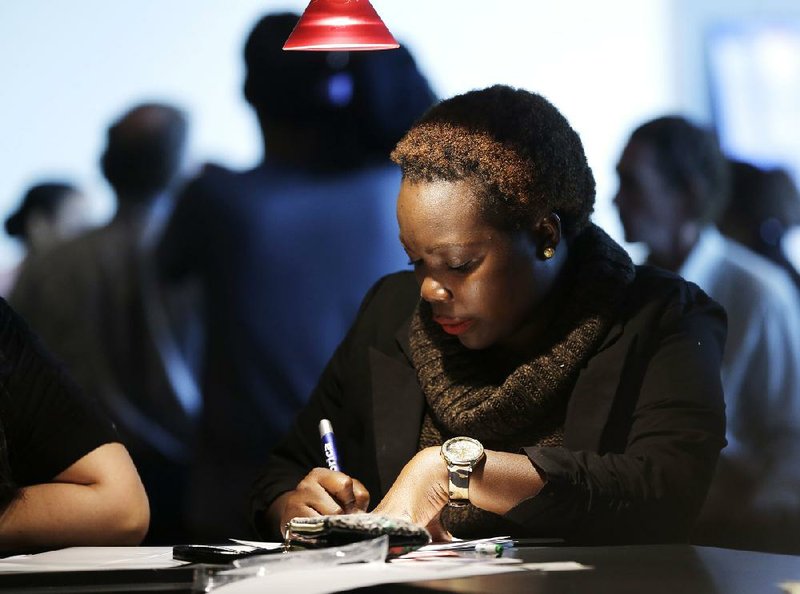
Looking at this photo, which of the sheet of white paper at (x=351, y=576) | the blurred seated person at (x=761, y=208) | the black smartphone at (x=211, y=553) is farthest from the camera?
the blurred seated person at (x=761, y=208)

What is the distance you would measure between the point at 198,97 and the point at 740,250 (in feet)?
5.97

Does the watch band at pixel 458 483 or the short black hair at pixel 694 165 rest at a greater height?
the short black hair at pixel 694 165

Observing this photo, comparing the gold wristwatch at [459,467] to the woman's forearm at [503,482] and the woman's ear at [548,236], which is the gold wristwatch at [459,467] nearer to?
the woman's forearm at [503,482]

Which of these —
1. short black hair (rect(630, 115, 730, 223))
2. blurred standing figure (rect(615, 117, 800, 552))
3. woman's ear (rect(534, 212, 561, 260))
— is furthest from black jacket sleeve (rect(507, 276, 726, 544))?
short black hair (rect(630, 115, 730, 223))

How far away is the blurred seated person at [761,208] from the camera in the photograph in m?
4.25

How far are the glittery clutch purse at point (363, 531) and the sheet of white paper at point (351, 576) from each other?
4 cm

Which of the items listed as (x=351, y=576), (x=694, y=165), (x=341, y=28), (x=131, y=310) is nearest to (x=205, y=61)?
(x=131, y=310)

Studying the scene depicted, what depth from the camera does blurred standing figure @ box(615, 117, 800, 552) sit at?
404 cm

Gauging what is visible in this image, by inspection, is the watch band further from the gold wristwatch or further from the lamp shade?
the lamp shade

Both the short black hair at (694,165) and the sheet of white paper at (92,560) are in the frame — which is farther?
the short black hair at (694,165)

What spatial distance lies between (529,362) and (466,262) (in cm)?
24

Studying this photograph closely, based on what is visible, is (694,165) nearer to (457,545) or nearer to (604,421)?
(604,421)

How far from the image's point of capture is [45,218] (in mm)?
4375

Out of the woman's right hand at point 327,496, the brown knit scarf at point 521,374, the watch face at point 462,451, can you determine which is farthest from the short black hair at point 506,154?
the woman's right hand at point 327,496
